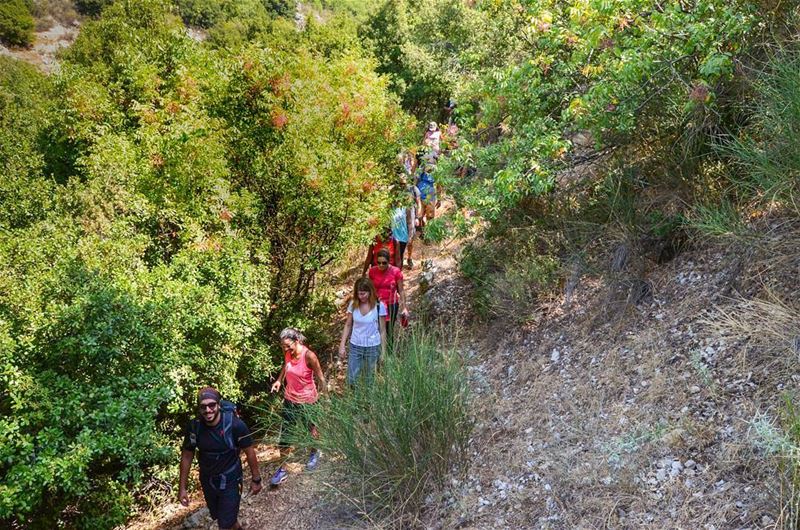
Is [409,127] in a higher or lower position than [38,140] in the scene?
lower

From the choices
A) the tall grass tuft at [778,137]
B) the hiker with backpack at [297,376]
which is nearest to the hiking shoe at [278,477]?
the hiker with backpack at [297,376]

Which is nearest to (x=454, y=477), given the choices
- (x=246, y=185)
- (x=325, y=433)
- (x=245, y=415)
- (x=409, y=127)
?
(x=325, y=433)

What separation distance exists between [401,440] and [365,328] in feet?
5.48

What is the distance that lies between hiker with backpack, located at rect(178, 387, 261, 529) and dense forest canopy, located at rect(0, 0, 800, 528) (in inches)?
20.1

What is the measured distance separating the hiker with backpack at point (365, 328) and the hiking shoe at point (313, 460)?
0.79m

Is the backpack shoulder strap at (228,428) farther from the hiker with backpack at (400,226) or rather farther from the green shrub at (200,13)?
the green shrub at (200,13)

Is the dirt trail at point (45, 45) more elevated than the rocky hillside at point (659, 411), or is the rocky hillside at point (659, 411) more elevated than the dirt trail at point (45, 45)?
the dirt trail at point (45, 45)

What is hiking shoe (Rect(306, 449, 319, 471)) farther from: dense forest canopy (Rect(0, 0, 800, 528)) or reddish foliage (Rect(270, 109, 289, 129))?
reddish foliage (Rect(270, 109, 289, 129))

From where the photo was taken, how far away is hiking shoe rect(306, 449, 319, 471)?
453 cm

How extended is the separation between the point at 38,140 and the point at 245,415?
41.4ft

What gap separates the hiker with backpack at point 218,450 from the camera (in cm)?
408

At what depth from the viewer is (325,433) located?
4211 millimetres

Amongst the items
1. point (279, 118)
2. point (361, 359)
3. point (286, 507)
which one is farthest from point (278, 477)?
point (279, 118)

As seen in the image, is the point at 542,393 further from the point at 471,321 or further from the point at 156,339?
the point at 156,339
